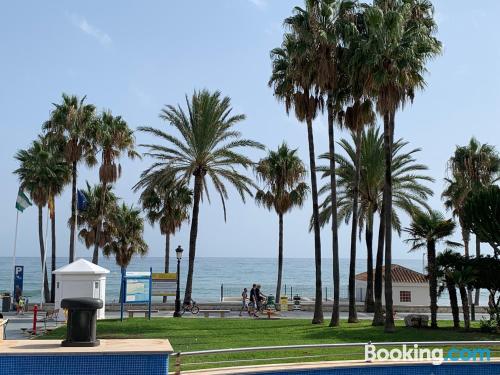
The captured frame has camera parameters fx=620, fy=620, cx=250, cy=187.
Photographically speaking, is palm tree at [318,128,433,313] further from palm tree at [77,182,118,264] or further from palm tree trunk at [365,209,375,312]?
palm tree at [77,182,118,264]

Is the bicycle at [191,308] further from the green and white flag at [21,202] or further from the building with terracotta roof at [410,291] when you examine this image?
the building with terracotta roof at [410,291]

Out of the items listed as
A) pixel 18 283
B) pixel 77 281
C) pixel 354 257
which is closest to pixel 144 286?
pixel 77 281

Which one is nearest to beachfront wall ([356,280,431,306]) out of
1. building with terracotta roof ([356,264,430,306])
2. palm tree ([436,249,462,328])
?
building with terracotta roof ([356,264,430,306])

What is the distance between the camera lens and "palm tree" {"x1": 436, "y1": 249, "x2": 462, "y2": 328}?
2634 centimetres

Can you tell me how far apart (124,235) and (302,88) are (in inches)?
1034

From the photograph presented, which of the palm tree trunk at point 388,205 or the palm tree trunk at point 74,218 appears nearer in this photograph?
the palm tree trunk at point 388,205

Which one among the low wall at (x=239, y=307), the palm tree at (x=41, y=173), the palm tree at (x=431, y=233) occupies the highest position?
the palm tree at (x=41, y=173)

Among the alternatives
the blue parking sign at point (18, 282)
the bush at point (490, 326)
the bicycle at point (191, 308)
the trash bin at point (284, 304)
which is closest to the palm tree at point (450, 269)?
the bush at point (490, 326)

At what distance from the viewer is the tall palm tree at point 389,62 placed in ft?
82.6

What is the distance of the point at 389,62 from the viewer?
83.7ft

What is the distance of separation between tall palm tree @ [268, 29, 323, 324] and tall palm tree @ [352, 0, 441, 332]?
2771mm

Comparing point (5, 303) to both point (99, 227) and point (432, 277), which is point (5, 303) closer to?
point (99, 227)

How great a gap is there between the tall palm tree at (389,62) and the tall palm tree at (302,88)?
277 centimetres

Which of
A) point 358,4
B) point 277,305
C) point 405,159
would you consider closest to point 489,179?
point 405,159
